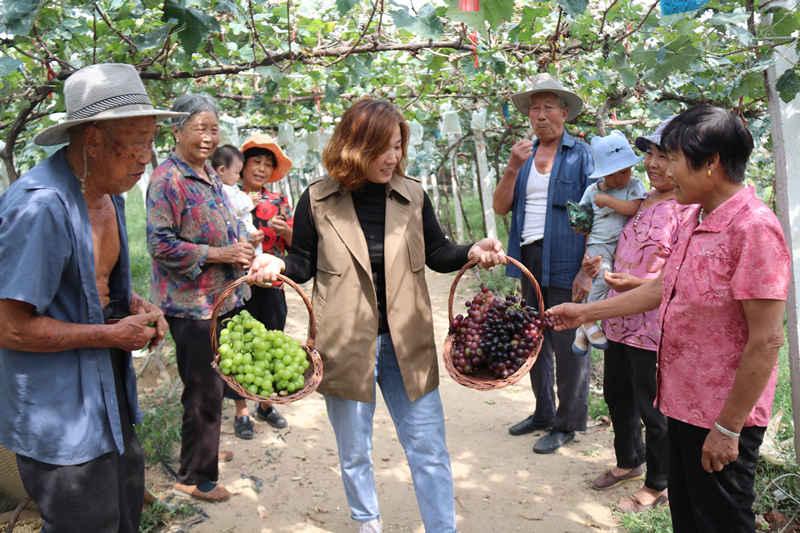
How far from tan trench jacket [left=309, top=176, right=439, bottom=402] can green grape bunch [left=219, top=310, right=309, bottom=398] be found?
140 millimetres

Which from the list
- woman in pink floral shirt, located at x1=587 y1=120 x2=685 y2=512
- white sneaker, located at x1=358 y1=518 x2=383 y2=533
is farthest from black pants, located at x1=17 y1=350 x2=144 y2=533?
woman in pink floral shirt, located at x1=587 y1=120 x2=685 y2=512

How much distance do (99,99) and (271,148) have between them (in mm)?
2722

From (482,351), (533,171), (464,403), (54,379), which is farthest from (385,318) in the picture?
(464,403)

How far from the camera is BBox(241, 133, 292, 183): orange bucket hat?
447cm

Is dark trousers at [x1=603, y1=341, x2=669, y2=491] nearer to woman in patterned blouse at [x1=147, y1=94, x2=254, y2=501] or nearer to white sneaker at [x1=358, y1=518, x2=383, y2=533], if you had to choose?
white sneaker at [x1=358, y1=518, x2=383, y2=533]

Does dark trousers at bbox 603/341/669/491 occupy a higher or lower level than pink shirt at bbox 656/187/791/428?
lower

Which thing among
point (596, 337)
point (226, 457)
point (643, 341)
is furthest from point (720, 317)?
point (226, 457)

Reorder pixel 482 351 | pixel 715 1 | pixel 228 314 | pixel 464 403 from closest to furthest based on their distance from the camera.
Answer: pixel 482 351 < pixel 715 1 < pixel 228 314 < pixel 464 403

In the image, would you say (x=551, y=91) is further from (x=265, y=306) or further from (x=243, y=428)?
(x=243, y=428)

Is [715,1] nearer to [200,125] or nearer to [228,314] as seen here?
[200,125]

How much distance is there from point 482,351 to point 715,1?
2015 mm

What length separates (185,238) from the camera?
3.19m

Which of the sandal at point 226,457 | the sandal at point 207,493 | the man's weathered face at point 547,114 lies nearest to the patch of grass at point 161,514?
the sandal at point 207,493

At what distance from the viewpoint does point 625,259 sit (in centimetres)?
313
